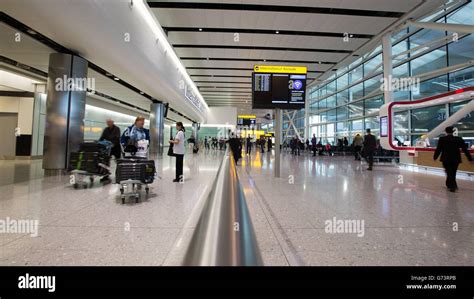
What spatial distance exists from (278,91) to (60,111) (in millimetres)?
7327

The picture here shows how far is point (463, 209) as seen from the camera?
13.8 feet

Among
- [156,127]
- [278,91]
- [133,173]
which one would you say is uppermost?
[156,127]

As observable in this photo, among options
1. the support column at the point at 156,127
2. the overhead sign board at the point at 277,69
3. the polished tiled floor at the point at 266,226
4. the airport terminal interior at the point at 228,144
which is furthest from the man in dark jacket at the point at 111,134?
the support column at the point at 156,127

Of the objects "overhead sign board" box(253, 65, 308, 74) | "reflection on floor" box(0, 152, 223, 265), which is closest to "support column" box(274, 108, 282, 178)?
"overhead sign board" box(253, 65, 308, 74)

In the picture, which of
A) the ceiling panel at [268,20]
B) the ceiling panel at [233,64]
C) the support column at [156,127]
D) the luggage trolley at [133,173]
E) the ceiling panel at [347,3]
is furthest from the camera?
the support column at [156,127]

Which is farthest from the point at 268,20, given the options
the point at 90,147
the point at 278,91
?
the point at 90,147

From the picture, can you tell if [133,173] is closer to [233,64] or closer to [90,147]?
[90,147]

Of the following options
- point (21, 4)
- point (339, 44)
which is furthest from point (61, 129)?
point (339, 44)

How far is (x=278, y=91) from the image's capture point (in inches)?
319

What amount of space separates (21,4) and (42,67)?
6213 mm

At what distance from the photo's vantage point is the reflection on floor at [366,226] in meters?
2.37

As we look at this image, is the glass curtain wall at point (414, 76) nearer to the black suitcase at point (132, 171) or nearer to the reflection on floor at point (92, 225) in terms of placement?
the reflection on floor at point (92, 225)

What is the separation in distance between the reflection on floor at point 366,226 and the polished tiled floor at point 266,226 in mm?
13
